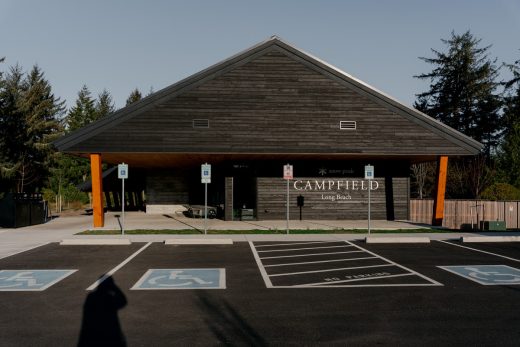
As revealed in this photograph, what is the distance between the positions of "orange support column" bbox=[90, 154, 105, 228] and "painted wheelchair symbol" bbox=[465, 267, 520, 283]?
15.9 metres

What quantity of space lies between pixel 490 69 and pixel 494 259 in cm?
5353

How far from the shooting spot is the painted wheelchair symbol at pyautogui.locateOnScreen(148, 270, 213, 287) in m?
9.60

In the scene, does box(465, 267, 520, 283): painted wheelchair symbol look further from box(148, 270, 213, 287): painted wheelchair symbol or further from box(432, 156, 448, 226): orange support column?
box(432, 156, 448, 226): orange support column

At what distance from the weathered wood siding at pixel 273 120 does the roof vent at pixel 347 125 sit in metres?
0.19

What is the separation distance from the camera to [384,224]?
23.0 meters

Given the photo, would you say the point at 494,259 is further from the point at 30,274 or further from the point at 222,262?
the point at 30,274

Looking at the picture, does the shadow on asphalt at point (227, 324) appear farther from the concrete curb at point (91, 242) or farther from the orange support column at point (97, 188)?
the orange support column at point (97, 188)

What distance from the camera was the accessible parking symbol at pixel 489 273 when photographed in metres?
9.98

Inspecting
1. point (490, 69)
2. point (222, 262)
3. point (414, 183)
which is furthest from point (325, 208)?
point (490, 69)

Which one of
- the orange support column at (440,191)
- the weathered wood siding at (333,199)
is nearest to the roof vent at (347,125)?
the weathered wood siding at (333,199)

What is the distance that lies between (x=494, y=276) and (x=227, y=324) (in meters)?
7.11

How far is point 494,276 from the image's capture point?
1055 cm

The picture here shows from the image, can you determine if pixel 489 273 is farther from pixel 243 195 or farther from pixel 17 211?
pixel 17 211

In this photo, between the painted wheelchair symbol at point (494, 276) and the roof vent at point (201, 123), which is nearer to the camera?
the painted wheelchair symbol at point (494, 276)
